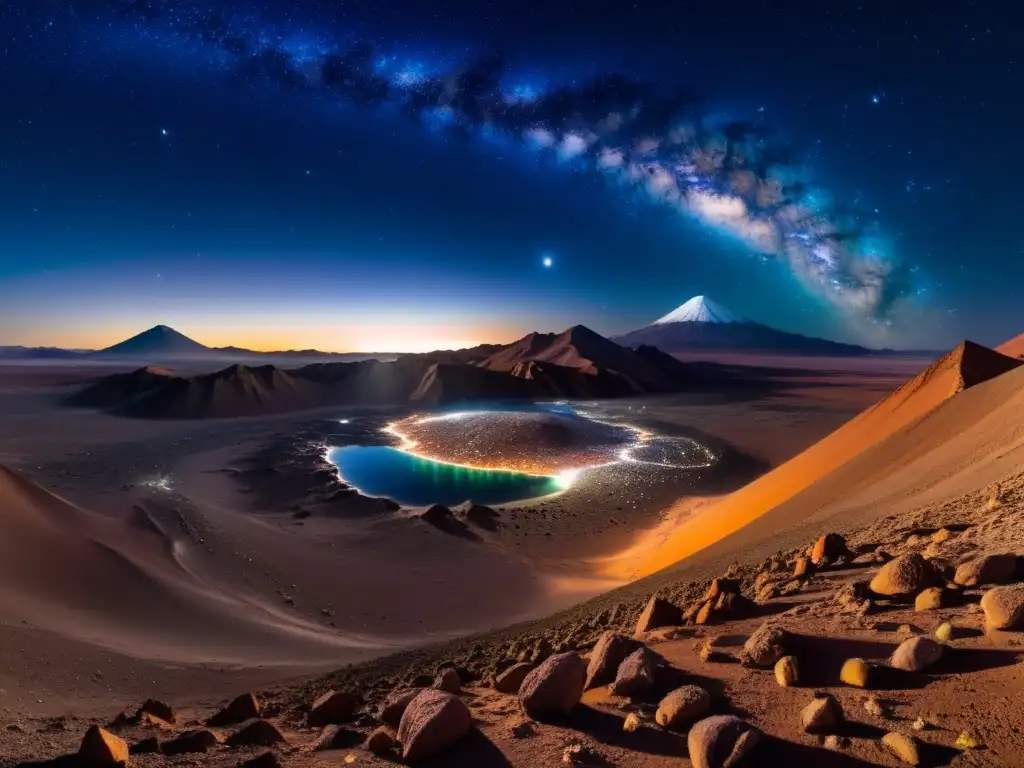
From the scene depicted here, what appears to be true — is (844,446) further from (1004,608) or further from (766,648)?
(766,648)

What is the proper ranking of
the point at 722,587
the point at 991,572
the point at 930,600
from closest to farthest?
the point at 930,600 < the point at 991,572 < the point at 722,587

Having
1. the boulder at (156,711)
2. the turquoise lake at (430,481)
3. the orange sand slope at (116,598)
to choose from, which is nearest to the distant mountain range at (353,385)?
the turquoise lake at (430,481)

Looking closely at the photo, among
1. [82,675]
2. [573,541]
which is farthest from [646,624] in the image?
[573,541]

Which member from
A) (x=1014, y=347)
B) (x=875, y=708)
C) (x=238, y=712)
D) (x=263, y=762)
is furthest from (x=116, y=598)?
(x=1014, y=347)

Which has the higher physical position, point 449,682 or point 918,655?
point 918,655

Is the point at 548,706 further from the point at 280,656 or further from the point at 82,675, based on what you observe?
the point at 280,656

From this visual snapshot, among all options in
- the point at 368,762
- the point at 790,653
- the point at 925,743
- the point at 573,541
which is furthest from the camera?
the point at 573,541

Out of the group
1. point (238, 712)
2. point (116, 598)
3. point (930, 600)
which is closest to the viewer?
point (930, 600)
